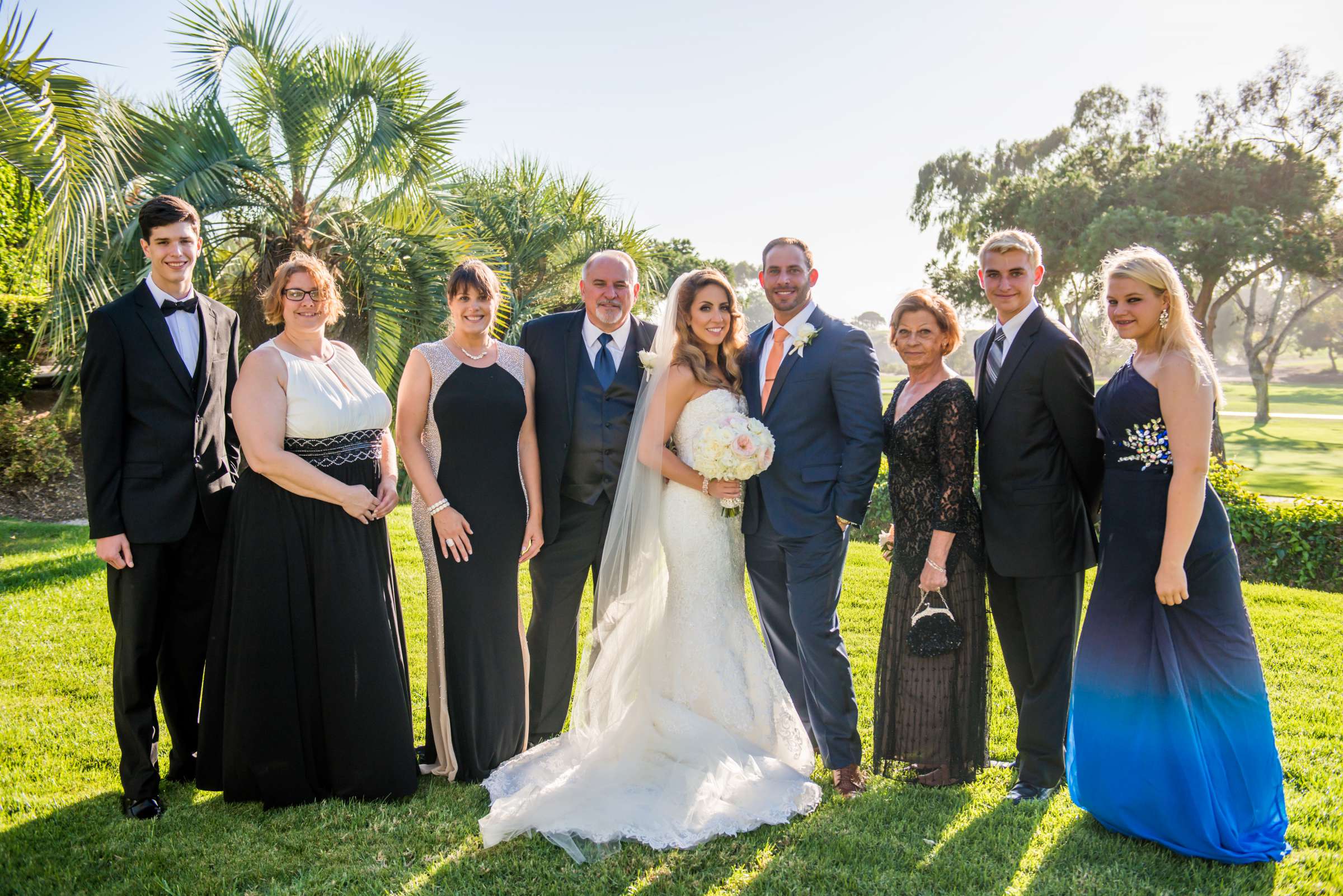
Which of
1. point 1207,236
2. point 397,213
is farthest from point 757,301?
point 397,213

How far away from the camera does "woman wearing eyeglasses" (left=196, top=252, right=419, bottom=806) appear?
3.95 m

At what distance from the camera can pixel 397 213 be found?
11.0 m

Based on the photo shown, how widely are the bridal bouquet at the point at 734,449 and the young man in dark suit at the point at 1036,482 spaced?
1020 millimetres

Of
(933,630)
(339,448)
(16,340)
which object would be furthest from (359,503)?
(16,340)

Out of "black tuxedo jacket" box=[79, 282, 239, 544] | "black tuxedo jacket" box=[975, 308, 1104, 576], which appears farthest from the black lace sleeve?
"black tuxedo jacket" box=[79, 282, 239, 544]

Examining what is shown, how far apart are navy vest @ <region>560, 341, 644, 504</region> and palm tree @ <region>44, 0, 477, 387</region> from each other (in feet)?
21.4

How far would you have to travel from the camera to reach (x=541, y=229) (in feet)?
48.7

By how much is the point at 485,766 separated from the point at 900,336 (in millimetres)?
2928

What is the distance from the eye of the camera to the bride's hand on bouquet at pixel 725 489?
174 inches

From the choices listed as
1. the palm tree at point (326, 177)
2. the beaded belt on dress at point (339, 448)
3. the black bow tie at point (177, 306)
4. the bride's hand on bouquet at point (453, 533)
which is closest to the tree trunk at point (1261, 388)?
the palm tree at point (326, 177)

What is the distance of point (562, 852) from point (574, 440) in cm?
209

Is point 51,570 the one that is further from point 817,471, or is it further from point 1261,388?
point 1261,388

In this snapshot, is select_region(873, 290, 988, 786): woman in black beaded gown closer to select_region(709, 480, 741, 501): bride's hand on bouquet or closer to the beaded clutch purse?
the beaded clutch purse

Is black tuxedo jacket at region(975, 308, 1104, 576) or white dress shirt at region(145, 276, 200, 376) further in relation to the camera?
white dress shirt at region(145, 276, 200, 376)
